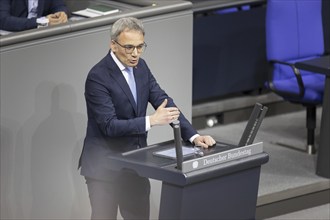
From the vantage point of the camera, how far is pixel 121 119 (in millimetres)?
4953

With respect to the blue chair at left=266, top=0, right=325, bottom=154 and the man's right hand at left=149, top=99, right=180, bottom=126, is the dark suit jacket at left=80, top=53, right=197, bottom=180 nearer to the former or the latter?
the man's right hand at left=149, top=99, right=180, bottom=126

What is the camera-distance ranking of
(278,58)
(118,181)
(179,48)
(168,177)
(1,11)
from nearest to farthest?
(168,177) < (118,181) < (179,48) < (1,11) < (278,58)

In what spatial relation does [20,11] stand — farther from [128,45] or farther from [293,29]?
[128,45]

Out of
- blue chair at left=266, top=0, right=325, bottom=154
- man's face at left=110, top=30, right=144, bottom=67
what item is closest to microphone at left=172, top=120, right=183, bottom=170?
man's face at left=110, top=30, right=144, bottom=67

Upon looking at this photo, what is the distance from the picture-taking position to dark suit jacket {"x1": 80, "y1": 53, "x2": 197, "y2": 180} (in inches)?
190

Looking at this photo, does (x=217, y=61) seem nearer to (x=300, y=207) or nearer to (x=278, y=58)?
(x=278, y=58)

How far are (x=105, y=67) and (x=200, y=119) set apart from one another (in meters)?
3.24

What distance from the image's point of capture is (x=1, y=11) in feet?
22.0

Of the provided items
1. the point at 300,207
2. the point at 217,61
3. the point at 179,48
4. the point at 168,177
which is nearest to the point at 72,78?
the point at 179,48

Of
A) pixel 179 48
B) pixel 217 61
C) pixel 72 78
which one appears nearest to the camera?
pixel 72 78

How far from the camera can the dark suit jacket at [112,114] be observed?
4.84 metres

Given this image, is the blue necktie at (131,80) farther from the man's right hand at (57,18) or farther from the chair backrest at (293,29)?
the chair backrest at (293,29)

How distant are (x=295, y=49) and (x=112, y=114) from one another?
3.27 meters

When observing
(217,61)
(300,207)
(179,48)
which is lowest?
(300,207)
